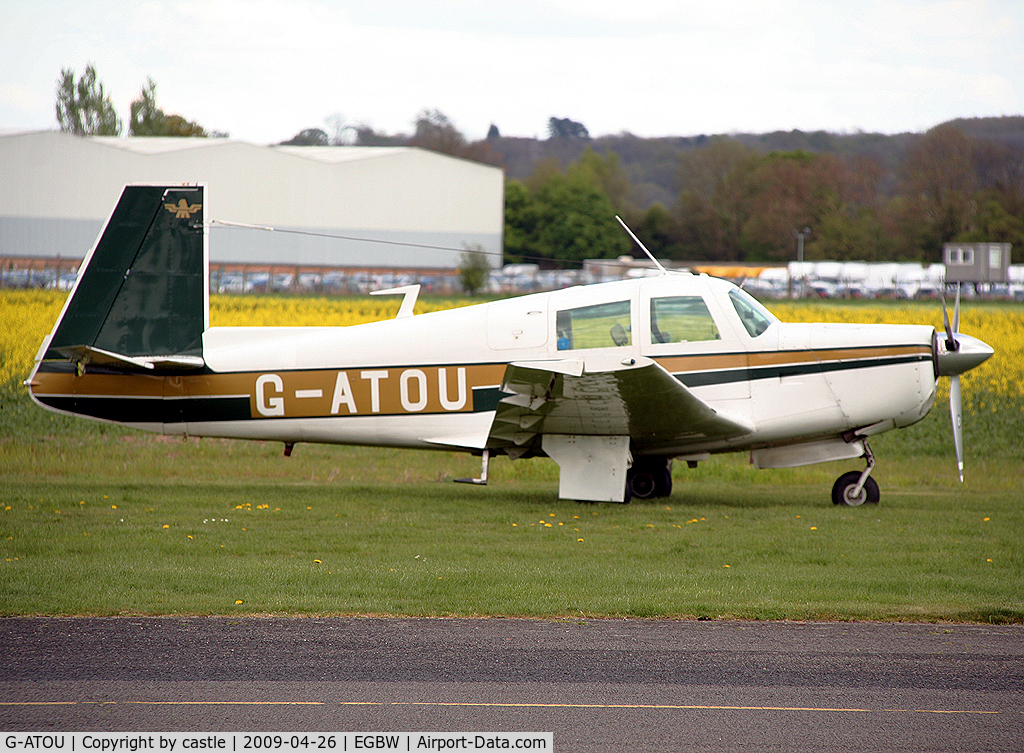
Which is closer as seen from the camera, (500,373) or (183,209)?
(500,373)

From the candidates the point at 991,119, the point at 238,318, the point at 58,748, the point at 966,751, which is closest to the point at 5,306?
the point at 238,318

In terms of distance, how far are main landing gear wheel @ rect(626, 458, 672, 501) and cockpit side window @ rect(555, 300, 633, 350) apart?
6.44 ft

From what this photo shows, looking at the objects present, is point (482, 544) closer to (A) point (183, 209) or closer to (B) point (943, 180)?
(A) point (183, 209)

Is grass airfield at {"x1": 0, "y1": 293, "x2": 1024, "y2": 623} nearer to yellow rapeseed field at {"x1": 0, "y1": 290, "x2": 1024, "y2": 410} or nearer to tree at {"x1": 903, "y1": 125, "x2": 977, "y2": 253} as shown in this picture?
yellow rapeseed field at {"x1": 0, "y1": 290, "x2": 1024, "y2": 410}

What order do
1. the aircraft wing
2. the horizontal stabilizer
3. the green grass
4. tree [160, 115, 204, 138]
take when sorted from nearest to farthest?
the green grass → the aircraft wing → the horizontal stabilizer → tree [160, 115, 204, 138]

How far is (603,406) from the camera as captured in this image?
10859 mm

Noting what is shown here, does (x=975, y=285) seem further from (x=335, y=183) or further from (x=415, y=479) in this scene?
(x=415, y=479)

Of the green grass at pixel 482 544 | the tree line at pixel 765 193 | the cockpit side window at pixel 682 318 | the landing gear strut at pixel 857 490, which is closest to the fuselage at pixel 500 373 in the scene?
the cockpit side window at pixel 682 318

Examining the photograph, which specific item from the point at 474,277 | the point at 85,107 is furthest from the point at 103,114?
the point at 474,277

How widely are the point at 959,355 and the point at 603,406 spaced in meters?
4.18

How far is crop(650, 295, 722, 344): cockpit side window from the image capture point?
1150 centimetres

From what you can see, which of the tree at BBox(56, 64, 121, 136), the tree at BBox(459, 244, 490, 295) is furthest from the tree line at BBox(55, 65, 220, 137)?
the tree at BBox(459, 244, 490, 295)

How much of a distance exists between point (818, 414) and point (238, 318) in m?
21.5

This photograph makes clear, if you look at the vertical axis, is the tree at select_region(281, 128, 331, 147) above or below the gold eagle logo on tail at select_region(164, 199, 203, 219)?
above
